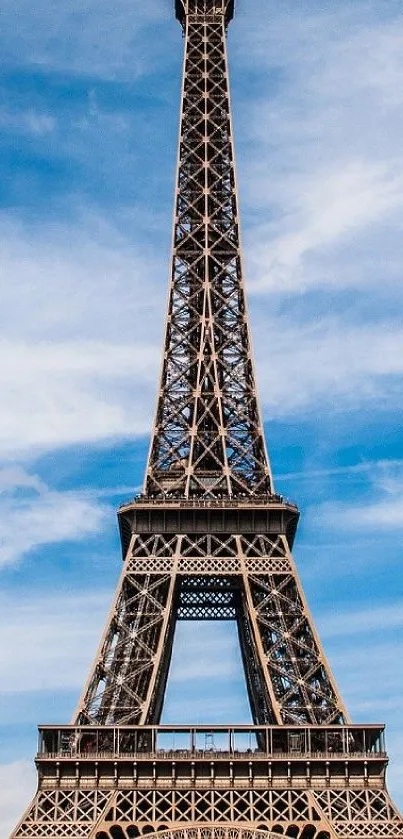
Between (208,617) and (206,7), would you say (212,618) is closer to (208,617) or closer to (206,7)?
(208,617)

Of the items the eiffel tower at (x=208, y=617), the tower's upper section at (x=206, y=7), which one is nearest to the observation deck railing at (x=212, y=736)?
the eiffel tower at (x=208, y=617)

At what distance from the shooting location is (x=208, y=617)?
2931 inches

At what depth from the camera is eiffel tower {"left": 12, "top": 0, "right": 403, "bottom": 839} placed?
60.7 metres

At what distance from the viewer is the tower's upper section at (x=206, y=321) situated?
74.2 metres

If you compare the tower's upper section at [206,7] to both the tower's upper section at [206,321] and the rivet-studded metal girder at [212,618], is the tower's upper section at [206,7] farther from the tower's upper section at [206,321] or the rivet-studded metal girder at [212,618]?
the rivet-studded metal girder at [212,618]

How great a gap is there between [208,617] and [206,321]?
17.4 meters

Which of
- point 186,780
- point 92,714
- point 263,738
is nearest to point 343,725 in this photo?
Result: point 263,738

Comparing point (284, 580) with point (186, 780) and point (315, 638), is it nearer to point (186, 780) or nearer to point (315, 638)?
point (315, 638)

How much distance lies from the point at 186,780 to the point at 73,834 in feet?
19.4

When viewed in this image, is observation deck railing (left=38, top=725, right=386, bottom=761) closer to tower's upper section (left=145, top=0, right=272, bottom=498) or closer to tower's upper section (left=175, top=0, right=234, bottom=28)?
tower's upper section (left=145, top=0, right=272, bottom=498)

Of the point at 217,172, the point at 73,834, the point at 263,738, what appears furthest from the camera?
the point at 217,172

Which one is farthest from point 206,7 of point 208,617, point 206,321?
point 208,617

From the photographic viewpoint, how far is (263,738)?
63531mm

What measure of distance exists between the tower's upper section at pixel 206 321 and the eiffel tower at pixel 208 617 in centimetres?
11
